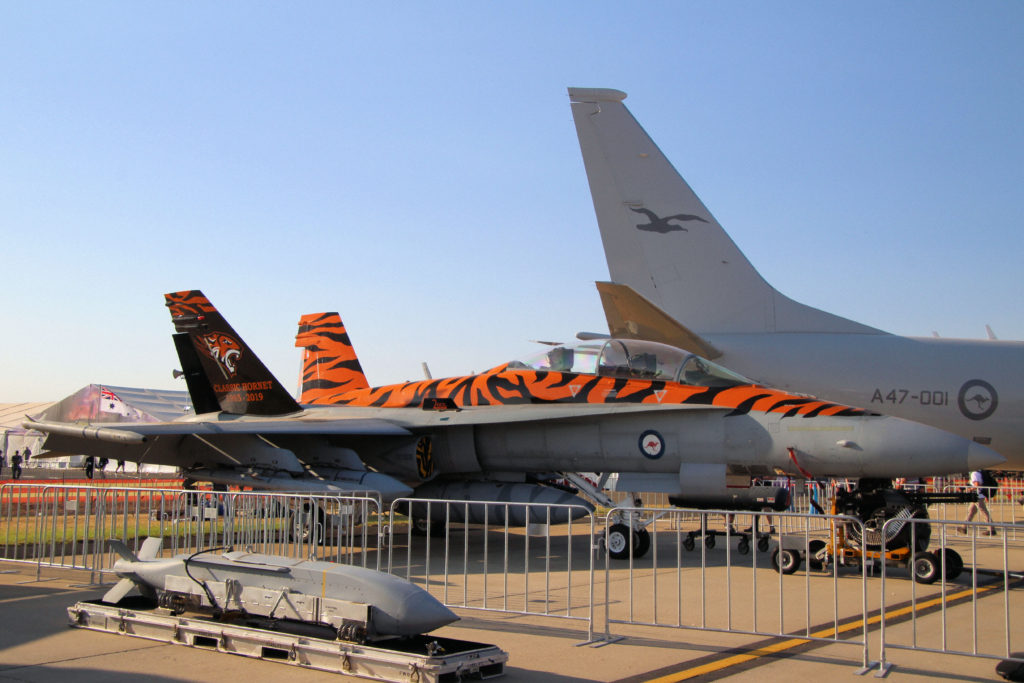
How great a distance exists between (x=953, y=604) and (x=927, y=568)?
3.68 ft

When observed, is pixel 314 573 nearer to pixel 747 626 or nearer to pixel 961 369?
pixel 747 626

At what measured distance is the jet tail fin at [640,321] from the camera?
11711 mm

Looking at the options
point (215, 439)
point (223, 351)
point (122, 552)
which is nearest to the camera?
point (122, 552)

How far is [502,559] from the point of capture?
10508 millimetres

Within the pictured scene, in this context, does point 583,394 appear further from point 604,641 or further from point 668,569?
point 604,641

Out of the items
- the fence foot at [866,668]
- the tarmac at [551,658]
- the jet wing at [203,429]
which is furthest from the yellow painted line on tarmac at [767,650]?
the jet wing at [203,429]

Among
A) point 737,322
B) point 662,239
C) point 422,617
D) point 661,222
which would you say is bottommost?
point 422,617

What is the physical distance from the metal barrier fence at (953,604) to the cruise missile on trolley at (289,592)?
8.58 feet

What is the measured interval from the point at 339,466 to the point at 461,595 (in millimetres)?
3798

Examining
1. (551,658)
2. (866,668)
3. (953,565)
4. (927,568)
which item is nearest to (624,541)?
(927,568)

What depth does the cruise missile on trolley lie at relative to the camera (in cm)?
460

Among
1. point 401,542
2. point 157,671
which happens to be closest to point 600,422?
point 401,542

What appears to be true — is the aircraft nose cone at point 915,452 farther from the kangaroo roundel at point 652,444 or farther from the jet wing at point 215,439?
the jet wing at point 215,439

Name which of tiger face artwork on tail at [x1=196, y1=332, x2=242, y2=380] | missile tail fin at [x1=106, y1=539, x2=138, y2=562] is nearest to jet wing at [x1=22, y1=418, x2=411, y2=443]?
tiger face artwork on tail at [x1=196, y1=332, x2=242, y2=380]
